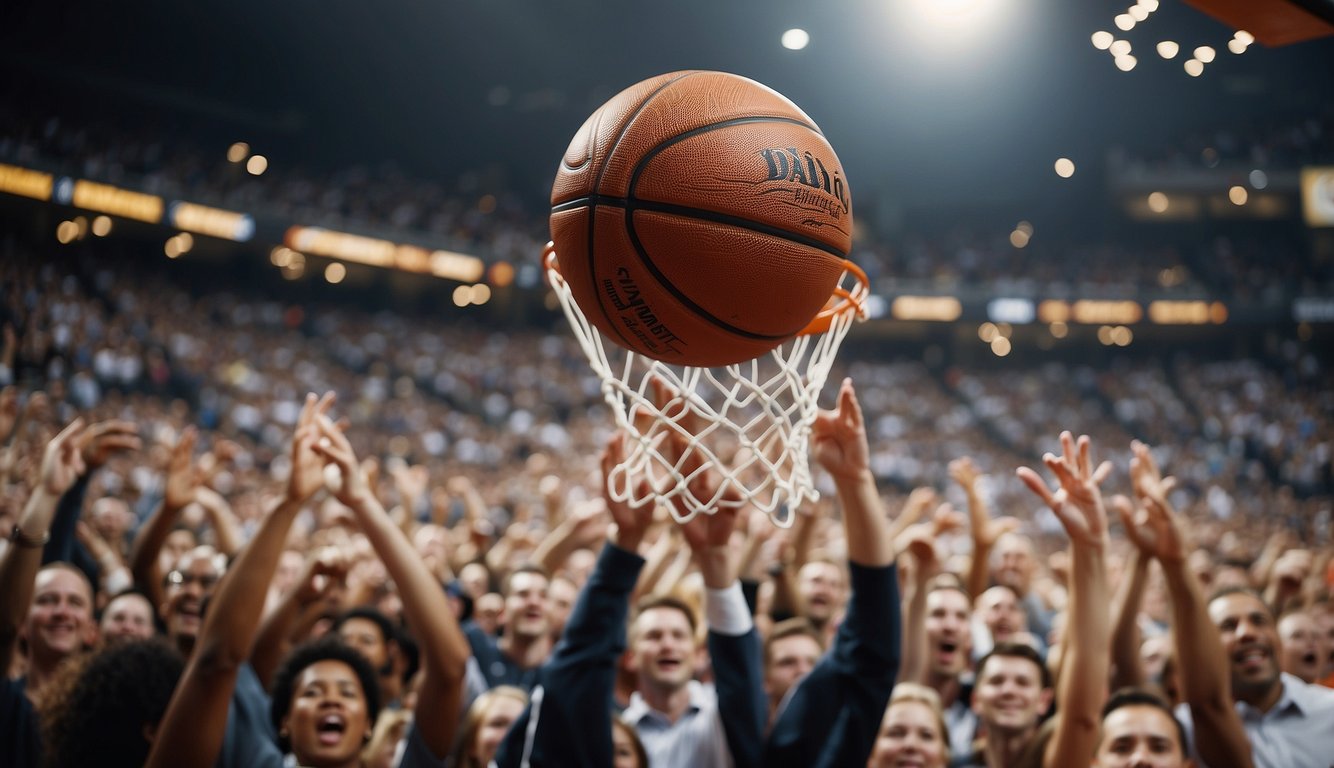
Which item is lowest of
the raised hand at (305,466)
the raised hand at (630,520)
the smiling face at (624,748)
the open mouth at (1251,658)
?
the smiling face at (624,748)

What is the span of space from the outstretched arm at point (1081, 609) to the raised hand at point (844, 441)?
15.2 inches

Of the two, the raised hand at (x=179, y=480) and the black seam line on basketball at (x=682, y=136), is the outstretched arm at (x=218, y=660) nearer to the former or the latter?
the black seam line on basketball at (x=682, y=136)

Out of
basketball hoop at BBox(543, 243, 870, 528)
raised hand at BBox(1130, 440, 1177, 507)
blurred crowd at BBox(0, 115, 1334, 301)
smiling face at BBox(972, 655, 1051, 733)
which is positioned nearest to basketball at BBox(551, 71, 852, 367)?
basketball hoop at BBox(543, 243, 870, 528)

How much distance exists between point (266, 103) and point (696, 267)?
67.3ft

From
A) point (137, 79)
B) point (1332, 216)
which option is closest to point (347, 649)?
point (137, 79)

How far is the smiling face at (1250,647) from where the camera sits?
288 cm

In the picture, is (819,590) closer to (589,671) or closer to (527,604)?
(527,604)

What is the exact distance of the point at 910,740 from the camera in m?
2.62

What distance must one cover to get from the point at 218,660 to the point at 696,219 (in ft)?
4.39

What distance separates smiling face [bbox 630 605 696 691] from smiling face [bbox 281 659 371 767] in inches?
30.5

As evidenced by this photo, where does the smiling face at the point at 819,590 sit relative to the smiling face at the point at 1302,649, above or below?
above

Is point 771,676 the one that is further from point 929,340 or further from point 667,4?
point 929,340

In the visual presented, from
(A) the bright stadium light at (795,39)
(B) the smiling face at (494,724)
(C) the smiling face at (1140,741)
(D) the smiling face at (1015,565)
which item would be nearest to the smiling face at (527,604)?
(B) the smiling face at (494,724)

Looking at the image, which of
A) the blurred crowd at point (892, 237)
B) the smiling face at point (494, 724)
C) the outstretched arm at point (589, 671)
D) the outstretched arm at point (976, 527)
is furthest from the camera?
the blurred crowd at point (892, 237)
